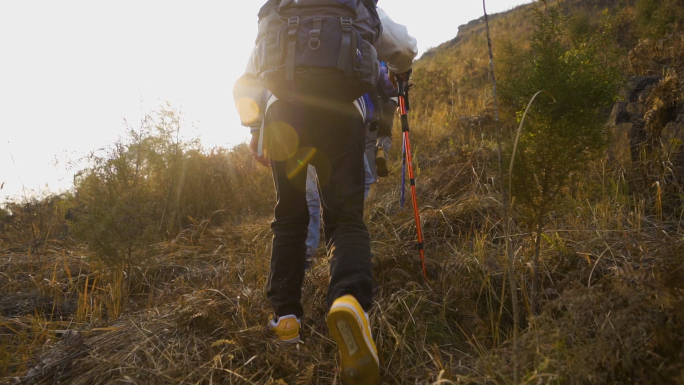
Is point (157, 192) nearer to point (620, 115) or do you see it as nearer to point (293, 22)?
point (293, 22)

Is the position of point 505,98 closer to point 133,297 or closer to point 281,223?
point 281,223

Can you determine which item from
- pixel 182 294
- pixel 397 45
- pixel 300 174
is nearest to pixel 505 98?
pixel 397 45

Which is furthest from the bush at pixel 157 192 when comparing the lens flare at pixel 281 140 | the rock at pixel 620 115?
the rock at pixel 620 115

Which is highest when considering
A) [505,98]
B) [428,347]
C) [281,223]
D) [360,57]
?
[360,57]

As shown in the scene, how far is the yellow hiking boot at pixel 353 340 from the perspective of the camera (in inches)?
56.6

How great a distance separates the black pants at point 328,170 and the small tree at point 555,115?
28.4 inches

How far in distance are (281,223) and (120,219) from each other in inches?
60.9

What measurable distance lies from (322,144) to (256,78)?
0.58 metres

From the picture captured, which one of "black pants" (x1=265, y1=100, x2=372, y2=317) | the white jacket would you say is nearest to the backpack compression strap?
"black pants" (x1=265, y1=100, x2=372, y2=317)

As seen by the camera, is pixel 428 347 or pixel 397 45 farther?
pixel 397 45

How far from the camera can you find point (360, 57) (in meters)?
1.72

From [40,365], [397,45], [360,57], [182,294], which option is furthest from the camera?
[182,294]

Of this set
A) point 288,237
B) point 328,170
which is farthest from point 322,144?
point 288,237

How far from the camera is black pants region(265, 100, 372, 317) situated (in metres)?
1.75
